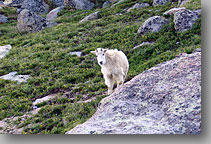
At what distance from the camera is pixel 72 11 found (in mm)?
29500

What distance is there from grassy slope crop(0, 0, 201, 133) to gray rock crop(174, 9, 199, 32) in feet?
1.07

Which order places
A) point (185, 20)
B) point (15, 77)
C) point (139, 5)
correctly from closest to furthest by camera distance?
point (185, 20) < point (15, 77) < point (139, 5)

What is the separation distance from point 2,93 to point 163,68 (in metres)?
8.04

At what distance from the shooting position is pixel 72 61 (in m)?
15.9

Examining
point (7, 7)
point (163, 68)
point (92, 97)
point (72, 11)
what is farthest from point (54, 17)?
point (163, 68)

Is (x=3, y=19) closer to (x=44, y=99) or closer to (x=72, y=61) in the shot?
(x=72, y=61)

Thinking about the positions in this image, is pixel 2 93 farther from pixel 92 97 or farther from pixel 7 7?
pixel 7 7

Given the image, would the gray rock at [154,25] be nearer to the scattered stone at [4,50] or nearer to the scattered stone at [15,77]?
the scattered stone at [15,77]

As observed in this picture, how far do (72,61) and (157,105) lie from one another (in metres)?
9.03

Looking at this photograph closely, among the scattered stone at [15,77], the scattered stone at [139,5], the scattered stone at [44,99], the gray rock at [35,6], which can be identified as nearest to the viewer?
the scattered stone at [44,99]

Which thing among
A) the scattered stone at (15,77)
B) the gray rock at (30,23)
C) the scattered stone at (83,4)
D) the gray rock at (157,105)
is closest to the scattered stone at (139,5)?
the gray rock at (30,23)

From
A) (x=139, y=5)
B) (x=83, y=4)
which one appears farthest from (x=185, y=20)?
(x=83, y=4)

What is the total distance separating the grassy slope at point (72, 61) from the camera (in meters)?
10.6

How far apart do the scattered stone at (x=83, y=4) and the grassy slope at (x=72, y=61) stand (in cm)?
848
